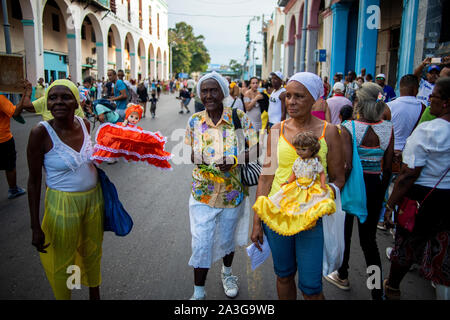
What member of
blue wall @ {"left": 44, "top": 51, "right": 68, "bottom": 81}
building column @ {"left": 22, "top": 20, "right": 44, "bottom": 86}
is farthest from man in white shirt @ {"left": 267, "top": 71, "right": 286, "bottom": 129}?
blue wall @ {"left": 44, "top": 51, "right": 68, "bottom": 81}

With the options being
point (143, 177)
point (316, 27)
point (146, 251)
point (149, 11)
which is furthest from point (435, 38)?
point (149, 11)

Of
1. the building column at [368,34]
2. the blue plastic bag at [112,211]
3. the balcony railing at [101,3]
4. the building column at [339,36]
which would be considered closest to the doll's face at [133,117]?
the blue plastic bag at [112,211]

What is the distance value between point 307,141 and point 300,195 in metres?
0.36

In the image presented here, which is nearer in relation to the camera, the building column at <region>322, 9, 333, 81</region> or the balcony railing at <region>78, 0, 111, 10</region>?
the building column at <region>322, 9, 333, 81</region>

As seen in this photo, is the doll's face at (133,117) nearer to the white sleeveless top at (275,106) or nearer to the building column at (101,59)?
the white sleeveless top at (275,106)

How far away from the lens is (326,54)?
55.8 feet

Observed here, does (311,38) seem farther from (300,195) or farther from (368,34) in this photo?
(300,195)

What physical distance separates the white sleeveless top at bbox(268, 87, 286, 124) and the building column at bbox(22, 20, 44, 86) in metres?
15.8

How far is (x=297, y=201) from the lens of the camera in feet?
7.54

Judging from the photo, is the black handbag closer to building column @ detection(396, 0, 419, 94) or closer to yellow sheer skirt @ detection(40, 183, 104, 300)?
yellow sheer skirt @ detection(40, 183, 104, 300)

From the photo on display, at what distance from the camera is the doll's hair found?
2.25 metres

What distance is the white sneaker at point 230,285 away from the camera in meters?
3.23

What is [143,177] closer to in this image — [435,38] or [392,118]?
[392,118]

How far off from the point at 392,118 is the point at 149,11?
1715 inches
